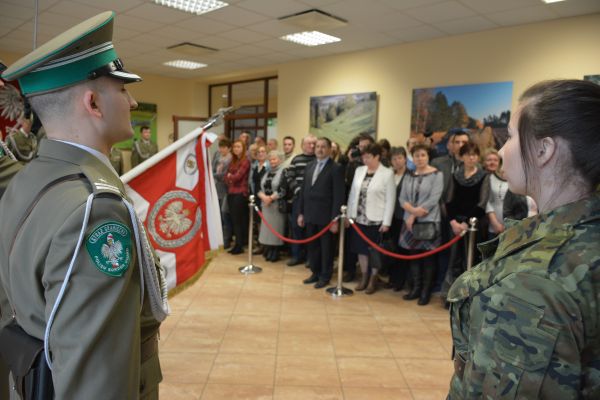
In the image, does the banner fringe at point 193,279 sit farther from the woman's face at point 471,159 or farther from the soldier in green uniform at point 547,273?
the woman's face at point 471,159

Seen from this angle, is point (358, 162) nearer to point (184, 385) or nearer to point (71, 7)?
point (184, 385)

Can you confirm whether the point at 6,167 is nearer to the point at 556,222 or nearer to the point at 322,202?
the point at 556,222

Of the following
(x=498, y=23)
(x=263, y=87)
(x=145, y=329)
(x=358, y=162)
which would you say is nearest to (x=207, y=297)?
(x=358, y=162)

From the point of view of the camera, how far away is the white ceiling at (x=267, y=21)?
480 centimetres

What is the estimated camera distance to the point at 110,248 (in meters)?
0.80

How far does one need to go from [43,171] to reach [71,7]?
5.62m

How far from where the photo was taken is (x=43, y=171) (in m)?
0.90

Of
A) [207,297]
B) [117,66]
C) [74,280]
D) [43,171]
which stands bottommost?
[207,297]

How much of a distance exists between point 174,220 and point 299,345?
1447mm

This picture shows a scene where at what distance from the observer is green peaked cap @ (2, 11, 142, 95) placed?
34.6 inches

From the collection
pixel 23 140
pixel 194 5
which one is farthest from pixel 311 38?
pixel 23 140

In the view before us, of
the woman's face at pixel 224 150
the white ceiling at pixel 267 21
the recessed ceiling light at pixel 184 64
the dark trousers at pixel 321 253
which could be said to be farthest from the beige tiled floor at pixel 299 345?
the recessed ceiling light at pixel 184 64

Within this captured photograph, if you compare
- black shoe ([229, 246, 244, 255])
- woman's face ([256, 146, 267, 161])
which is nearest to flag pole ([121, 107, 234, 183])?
woman's face ([256, 146, 267, 161])

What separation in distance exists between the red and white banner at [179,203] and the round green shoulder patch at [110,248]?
1252mm
